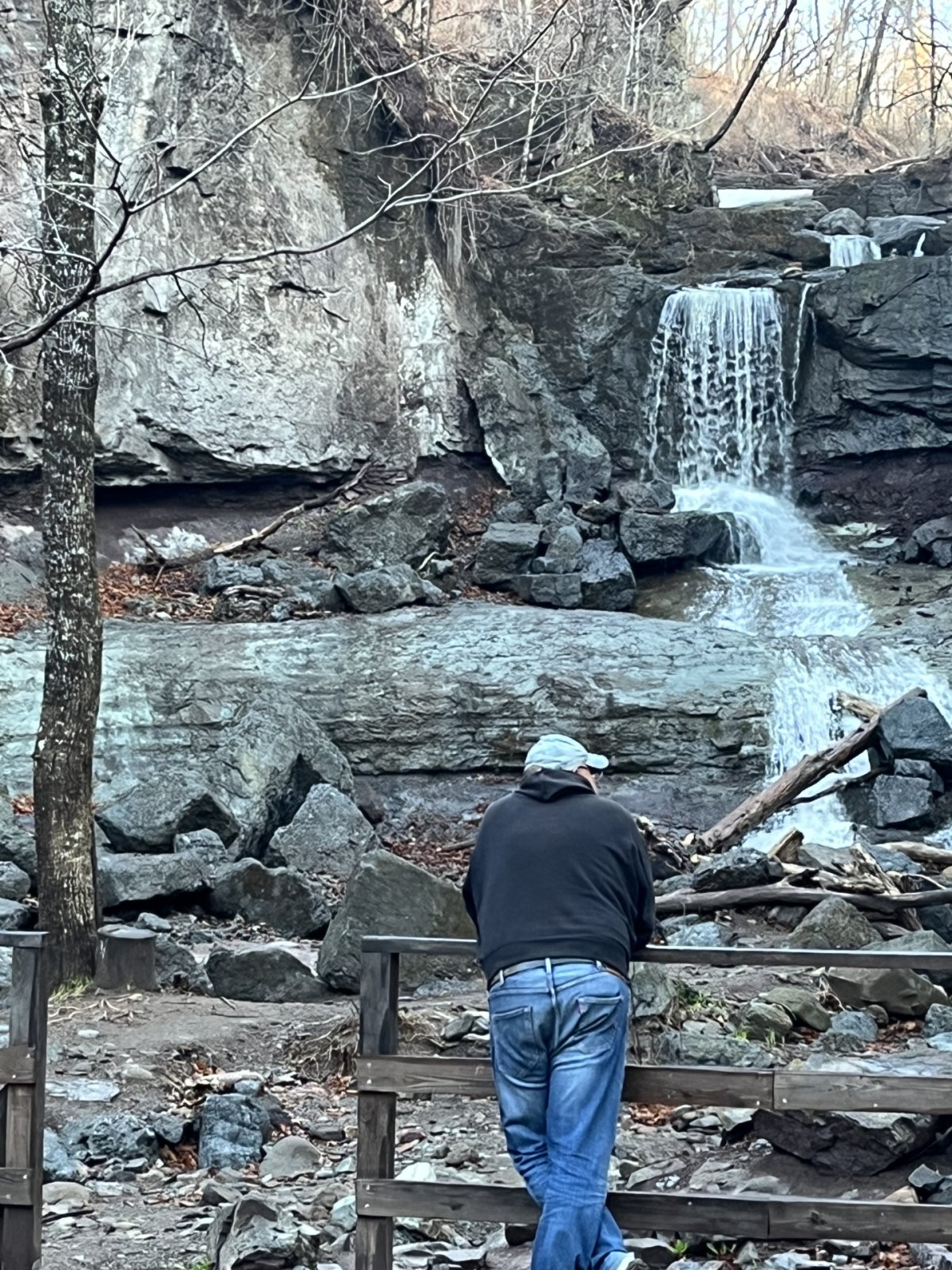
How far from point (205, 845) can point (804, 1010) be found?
17.6 ft

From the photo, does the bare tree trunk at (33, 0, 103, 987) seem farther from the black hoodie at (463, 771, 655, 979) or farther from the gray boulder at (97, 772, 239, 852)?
the black hoodie at (463, 771, 655, 979)

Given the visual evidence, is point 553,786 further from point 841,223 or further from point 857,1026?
point 841,223

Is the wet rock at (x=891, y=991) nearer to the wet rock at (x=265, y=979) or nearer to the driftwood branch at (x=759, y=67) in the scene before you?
the wet rock at (x=265, y=979)

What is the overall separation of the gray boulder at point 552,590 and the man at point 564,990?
12081 millimetres

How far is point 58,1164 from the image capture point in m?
5.75

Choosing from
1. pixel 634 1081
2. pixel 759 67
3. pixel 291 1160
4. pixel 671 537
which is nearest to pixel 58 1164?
pixel 291 1160

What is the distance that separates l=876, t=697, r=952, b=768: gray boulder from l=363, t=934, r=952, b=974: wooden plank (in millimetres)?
8862

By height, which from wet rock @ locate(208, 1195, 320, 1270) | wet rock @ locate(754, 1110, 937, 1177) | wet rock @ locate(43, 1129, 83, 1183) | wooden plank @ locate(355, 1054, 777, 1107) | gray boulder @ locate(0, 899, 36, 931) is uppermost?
wooden plank @ locate(355, 1054, 777, 1107)

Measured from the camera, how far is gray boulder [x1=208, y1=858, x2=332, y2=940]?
400 inches

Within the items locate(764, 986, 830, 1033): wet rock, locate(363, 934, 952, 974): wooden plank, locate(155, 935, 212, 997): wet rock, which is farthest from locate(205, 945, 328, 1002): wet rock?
locate(363, 934, 952, 974): wooden plank

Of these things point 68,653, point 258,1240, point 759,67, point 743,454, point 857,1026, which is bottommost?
point 857,1026

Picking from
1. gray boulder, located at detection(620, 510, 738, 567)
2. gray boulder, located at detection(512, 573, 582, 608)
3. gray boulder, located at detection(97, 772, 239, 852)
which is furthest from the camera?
gray boulder, located at detection(620, 510, 738, 567)

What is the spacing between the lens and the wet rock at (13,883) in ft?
33.8

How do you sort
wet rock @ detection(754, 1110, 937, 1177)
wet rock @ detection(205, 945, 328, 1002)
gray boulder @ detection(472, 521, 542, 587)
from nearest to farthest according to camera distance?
wet rock @ detection(754, 1110, 937, 1177) < wet rock @ detection(205, 945, 328, 1002) < gray boulder @ detection(472, 521, 542, 587)
